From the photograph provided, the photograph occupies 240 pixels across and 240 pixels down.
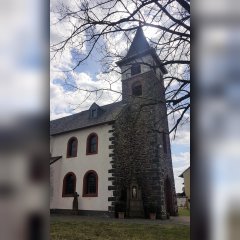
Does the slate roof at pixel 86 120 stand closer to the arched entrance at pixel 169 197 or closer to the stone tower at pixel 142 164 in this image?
the stone tower at pixel 142 164

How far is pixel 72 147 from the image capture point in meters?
22.6

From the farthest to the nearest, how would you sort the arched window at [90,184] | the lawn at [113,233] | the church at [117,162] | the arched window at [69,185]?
the arched window at [69,185]
the arched window at [90,184]
the church at [117,162]
the lawn at [113,233]

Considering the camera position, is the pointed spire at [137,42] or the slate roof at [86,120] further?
the slate roof at [86,120]

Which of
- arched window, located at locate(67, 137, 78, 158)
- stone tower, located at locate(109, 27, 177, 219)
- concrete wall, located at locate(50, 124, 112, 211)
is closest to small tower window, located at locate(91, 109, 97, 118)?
concrete wall, located at locate(50, 124, 112, 211)

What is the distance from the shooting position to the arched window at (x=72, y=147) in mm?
A: 22156

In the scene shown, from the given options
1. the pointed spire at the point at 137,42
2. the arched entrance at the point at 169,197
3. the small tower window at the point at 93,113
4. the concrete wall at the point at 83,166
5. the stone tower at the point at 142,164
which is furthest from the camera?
the small tower window at the point at 93,113

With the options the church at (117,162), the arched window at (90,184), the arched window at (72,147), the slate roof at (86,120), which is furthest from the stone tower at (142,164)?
the arched window at (72,147)

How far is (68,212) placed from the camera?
20250 mm

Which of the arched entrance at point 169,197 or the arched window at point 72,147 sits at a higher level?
the arched window at point 72,147

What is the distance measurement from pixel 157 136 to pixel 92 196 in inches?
245

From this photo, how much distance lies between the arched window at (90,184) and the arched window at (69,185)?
48.9 inches

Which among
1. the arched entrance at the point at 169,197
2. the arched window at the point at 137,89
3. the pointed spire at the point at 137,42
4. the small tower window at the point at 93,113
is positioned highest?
the arched window at the point at 137,89

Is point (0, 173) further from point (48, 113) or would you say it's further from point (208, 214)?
point (208, 214)

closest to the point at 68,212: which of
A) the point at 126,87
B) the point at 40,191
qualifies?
the point at 126,87
